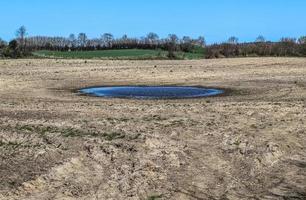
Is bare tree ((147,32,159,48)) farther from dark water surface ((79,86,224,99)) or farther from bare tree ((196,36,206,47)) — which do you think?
dark water surface ((79,86,224,99))

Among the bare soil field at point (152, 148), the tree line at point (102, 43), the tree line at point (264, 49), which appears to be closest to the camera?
the bare soil field at point (152, 148)

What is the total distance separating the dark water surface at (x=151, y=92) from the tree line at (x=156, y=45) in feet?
85.6

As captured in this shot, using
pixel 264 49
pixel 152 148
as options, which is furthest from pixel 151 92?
pixel 264 49

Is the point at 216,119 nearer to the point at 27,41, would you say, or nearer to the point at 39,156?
the point at 39,156

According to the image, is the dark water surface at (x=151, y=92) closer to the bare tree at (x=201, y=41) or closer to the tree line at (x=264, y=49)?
the tree line at (x=264, y=49)

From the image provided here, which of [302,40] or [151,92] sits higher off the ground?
[302,40]

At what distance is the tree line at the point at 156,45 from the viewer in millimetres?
50594

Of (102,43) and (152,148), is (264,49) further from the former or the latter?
(152,148)

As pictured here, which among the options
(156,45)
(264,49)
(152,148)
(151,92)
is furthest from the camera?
(156,45)

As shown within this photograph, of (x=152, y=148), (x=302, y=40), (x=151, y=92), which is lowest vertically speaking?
(x=152, y=148)

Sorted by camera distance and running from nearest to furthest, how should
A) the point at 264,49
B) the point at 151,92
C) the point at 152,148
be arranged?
the point at 152,148, the point at 151,92, the point at 264,49

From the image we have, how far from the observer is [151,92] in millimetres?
20719

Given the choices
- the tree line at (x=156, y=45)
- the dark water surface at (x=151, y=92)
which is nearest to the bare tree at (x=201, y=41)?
the tree line at (x=156, y=45)

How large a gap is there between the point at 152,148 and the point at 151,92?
34.2 ft
